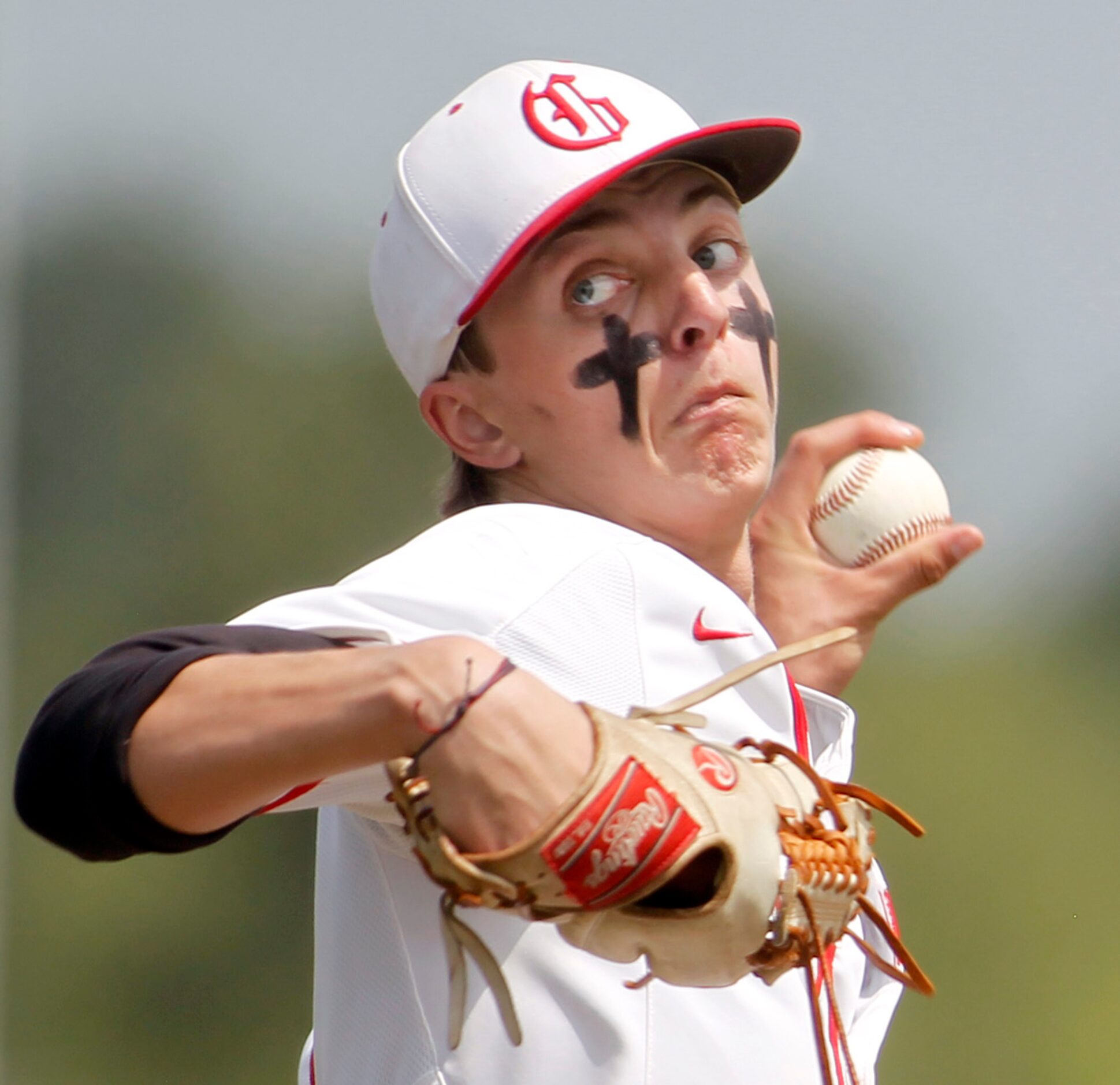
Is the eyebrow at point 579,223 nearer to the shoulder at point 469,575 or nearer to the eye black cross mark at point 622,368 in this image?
the eye black cross mark at point 622,368

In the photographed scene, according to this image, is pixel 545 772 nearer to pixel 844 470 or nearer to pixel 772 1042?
pixel 772 1042

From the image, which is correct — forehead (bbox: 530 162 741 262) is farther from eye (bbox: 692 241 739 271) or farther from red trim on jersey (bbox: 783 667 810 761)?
red trim on jersey (bbox: 783 667 810 761)

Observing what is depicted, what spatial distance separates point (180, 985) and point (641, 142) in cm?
1339

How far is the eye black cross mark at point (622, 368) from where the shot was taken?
2.15m

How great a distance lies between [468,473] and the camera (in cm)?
238

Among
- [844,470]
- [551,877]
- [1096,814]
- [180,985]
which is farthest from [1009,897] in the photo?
[551,877]

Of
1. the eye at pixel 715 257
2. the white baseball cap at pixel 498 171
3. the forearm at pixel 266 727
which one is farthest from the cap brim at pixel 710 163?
the forearm at pixel 266 727

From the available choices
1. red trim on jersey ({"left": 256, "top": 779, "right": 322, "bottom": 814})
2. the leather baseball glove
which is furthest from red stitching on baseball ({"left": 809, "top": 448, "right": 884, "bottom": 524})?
red trim on jersey ({"left": 256, "top": 779, "right": 322, "bottom": 814})

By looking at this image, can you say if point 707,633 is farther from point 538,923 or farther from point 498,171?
point 498,171

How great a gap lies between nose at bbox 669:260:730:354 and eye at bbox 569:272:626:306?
0.08 m

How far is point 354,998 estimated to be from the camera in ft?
5.79

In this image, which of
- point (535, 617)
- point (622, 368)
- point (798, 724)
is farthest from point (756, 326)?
point (535, 617)

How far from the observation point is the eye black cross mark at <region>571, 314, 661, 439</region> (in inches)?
84.5

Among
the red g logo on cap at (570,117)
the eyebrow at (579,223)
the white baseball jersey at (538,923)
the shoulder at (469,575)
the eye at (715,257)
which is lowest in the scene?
the white baseball jersey at (538,923)
